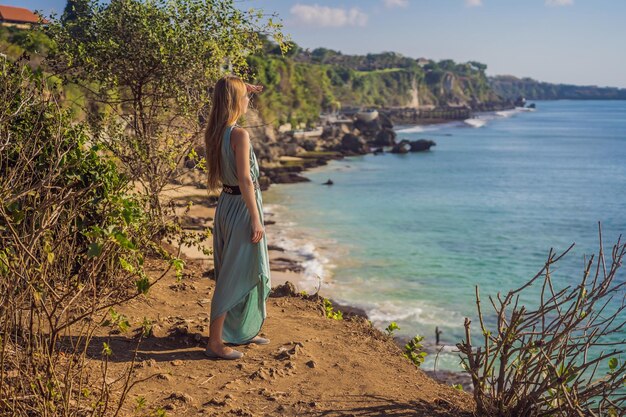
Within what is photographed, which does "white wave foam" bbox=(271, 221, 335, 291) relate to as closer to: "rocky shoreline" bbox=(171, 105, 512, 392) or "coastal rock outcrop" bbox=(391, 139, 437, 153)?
"rocky shoreline" bbox=(171, 105, 512, 392)

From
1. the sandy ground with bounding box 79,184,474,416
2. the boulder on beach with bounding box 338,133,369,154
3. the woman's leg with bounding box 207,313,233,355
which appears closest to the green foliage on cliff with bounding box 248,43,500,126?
the sandy ground with bounding box 79,184,474,416

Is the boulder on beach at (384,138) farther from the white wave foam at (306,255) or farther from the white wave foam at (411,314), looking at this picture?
the white wave foam at (411,314)

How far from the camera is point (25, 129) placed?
20.0 ft

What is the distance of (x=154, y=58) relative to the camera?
8398 mm

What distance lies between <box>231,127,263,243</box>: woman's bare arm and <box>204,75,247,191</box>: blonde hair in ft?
0.41

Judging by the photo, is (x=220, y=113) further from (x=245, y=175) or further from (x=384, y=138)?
(x=384, y=138)

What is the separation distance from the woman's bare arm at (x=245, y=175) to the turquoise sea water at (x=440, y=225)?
9163 millimetres

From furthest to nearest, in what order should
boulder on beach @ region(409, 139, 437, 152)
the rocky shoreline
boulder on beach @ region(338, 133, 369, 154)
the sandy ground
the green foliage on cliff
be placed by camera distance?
the green foliage on cliff → boulder on beach @ region(409, 139, 437, 152) → boulder on beach @ region(338, 133, 369, 154) → the rocky shoreline → the sandy ground

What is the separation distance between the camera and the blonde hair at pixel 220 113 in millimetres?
5121

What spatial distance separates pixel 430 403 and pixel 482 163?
5855cm

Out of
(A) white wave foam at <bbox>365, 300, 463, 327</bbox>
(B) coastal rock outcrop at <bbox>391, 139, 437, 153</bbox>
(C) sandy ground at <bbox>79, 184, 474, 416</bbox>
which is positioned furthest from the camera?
(B) coastal rock outcrop at <bbox>391, 139, 437, 153</bbox>

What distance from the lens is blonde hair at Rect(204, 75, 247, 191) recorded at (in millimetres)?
5121

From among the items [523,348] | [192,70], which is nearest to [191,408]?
[523,348]

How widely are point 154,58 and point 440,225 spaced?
24.5 m
